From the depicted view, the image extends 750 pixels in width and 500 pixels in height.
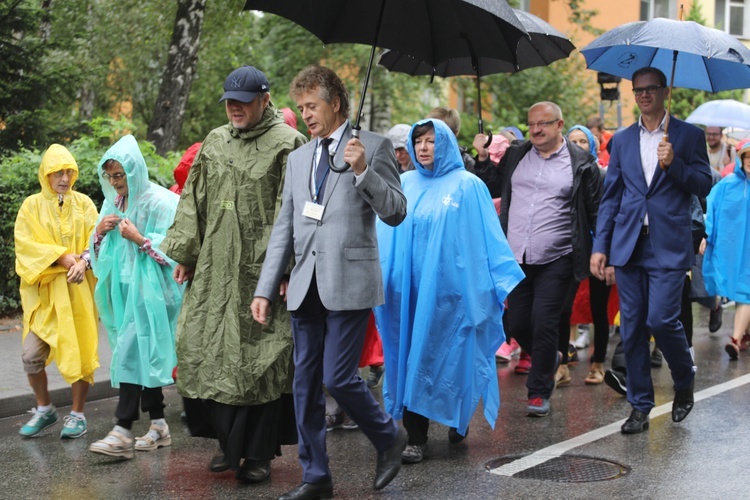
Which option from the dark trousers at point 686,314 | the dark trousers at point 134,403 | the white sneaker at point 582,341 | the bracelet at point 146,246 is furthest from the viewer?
the white sneaker at point 582,341

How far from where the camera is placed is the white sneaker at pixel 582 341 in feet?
35.0

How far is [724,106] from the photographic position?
1391 centimetres

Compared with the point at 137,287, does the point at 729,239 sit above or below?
below

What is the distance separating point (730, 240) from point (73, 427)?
6433mm

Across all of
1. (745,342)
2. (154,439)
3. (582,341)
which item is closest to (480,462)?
(154,439)

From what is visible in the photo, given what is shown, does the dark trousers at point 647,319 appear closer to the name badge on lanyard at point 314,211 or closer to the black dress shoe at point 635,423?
the black dress shoe at point 635,423

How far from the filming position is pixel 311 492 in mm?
5359

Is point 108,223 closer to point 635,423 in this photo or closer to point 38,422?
point 38,422

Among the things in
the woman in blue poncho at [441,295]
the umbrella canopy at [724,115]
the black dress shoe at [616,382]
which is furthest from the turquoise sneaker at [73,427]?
the umbrella canopy at [724,115]

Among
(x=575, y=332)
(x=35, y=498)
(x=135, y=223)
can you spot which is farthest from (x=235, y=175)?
(x=575, y=332)

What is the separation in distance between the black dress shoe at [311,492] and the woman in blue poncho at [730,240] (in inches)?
233

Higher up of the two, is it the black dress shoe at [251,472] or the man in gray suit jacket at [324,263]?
the man in gray suit jacket at [324,263]

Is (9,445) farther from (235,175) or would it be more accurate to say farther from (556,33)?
(556,33)

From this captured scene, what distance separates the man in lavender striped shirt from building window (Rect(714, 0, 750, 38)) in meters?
32.2
